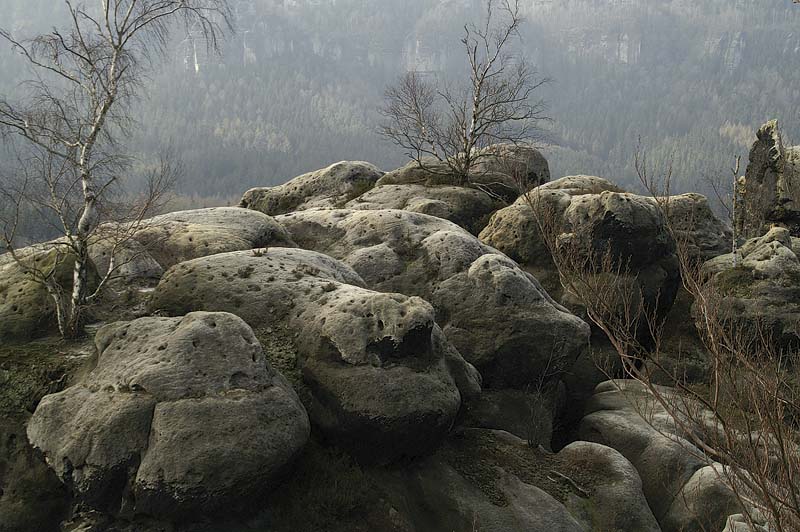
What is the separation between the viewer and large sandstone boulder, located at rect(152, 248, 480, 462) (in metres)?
11.5

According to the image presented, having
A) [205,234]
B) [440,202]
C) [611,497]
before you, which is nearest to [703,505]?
[611,497]

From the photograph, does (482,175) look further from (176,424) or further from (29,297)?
(176,424)

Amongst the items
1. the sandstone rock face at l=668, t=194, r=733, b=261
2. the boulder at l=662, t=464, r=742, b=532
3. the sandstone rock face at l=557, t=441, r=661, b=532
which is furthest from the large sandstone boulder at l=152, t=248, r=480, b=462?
the sandstone rock face at l=668, t=194, r=733, b=261

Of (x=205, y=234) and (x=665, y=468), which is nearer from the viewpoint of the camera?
→ (x=665, y=468)

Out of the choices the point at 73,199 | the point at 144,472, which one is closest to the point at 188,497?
the point at 144,472

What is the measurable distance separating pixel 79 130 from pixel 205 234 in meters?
4.81

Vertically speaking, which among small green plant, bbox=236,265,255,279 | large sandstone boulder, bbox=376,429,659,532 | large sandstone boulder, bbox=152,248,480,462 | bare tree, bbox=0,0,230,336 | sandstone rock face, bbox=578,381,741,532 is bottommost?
sandstone rock face, bbox=578,381,741,532

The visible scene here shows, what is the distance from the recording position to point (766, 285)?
76.7ft

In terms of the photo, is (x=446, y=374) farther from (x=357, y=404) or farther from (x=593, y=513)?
(x=593, y=513)

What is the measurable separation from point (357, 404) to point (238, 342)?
2336 mm

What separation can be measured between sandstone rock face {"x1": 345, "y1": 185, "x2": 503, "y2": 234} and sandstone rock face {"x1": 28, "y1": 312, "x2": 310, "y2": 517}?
55.0ft

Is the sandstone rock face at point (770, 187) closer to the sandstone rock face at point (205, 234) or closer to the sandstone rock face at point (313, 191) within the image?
the sandstone rock face at point (313, 191)

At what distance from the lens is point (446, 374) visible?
41.2 ft

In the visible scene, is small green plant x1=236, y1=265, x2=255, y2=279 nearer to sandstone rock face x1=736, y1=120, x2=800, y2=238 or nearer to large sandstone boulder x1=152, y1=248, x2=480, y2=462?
large sandstone boulder x1=152, y1=248, x2=480, y2=462
